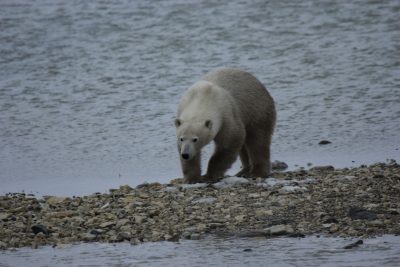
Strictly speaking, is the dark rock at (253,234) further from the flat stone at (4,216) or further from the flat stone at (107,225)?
the flat stone at (4,216)

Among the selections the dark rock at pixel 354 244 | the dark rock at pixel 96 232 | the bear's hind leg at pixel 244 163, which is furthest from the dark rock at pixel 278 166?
the dark rock at pixel 354 244

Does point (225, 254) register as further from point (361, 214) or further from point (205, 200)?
point (205, 200)

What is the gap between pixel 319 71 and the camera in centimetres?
1623

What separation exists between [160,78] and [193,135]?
6.71m

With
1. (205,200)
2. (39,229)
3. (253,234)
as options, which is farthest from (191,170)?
(253,234)

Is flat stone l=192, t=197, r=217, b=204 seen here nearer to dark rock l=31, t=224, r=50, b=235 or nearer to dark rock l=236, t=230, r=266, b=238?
dark rock l=236, t=230, r=266, b=238

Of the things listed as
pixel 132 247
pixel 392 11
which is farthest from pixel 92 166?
pixel 392 11

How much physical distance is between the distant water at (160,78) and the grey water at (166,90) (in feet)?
0.11

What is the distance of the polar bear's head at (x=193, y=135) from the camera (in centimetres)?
945

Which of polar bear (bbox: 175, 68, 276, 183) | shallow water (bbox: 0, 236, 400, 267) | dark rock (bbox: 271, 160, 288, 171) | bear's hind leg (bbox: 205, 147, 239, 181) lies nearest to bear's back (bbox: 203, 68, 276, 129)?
polar bear (bbox: 175, 68, 276, 183)

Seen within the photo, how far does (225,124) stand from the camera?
9.84 m

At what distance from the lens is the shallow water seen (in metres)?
6.64

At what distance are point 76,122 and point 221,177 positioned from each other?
4222 mm

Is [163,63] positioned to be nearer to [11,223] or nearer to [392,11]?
[392,11]
